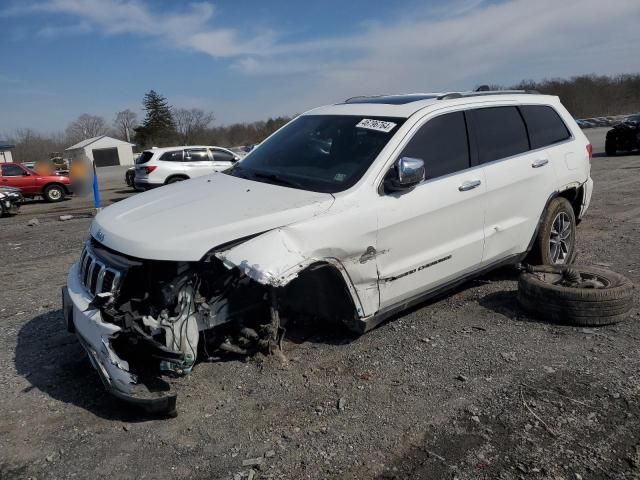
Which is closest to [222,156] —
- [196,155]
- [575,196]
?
[196,155]

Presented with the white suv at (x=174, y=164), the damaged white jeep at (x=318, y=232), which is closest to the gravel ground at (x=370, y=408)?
the damaged white jeep at (x=318, y=232)

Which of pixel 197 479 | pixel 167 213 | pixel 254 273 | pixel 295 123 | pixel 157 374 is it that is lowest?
pixel 197 479

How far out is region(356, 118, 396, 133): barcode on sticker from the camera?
3980 mm

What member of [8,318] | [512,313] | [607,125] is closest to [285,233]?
[512,313]

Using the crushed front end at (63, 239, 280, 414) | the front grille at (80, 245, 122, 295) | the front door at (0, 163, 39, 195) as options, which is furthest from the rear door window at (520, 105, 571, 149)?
the front door at (0, 163, 39, 195)

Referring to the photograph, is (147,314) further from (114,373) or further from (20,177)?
(20,177)

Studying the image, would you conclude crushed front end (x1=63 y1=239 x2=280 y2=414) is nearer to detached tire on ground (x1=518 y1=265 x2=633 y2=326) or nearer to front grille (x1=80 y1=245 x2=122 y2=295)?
front grille (x1=80 y1=245 x2=122 y2=295)

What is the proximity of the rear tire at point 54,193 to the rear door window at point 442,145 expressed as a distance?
17.7 m

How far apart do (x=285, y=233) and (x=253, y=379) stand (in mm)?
1054

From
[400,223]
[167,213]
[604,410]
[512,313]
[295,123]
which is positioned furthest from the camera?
[295,123]

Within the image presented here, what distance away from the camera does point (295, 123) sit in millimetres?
4844

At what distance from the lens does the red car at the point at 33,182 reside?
58.9 ft

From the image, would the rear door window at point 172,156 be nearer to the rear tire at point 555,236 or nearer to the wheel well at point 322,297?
the rear tire at point 555,236

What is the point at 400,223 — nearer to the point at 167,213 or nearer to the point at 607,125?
the point at 167,213
